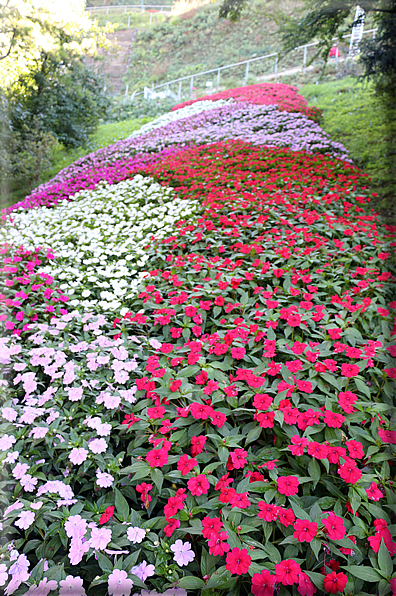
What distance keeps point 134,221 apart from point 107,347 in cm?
164

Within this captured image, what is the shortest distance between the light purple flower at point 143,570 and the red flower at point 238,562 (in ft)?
0.60

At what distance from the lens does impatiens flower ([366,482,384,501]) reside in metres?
0.73

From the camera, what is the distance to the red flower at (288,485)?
751mm

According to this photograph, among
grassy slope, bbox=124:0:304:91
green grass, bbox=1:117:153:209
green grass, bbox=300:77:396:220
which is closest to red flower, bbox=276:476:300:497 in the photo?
green grass, bbox=300:77:396:220

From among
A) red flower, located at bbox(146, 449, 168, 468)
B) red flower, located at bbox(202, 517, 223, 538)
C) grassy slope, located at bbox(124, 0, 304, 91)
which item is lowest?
red flower, located at bbox(146, 449, 168, 468)

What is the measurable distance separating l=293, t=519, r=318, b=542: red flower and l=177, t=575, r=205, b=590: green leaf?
23 centimetres

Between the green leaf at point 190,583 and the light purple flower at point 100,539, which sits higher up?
the light purple flower at point 100,539

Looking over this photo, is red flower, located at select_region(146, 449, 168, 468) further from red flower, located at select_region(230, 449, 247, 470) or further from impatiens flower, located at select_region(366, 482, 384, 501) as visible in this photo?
impatiens flower, located at select_region(366, 482, 384, 501)

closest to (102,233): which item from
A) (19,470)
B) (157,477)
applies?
(19,470)

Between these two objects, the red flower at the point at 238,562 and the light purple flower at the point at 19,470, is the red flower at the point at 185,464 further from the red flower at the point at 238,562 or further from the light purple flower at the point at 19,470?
the light purple flower at the point at 19,470

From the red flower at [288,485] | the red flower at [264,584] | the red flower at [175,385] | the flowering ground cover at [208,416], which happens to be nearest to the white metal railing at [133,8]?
the flowering ground cover at [208,416]

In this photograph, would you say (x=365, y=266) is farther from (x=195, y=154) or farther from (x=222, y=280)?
(x=195, y=154)

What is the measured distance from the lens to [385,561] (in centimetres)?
62

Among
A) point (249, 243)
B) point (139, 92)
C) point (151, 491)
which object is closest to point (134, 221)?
point (139, 92)
